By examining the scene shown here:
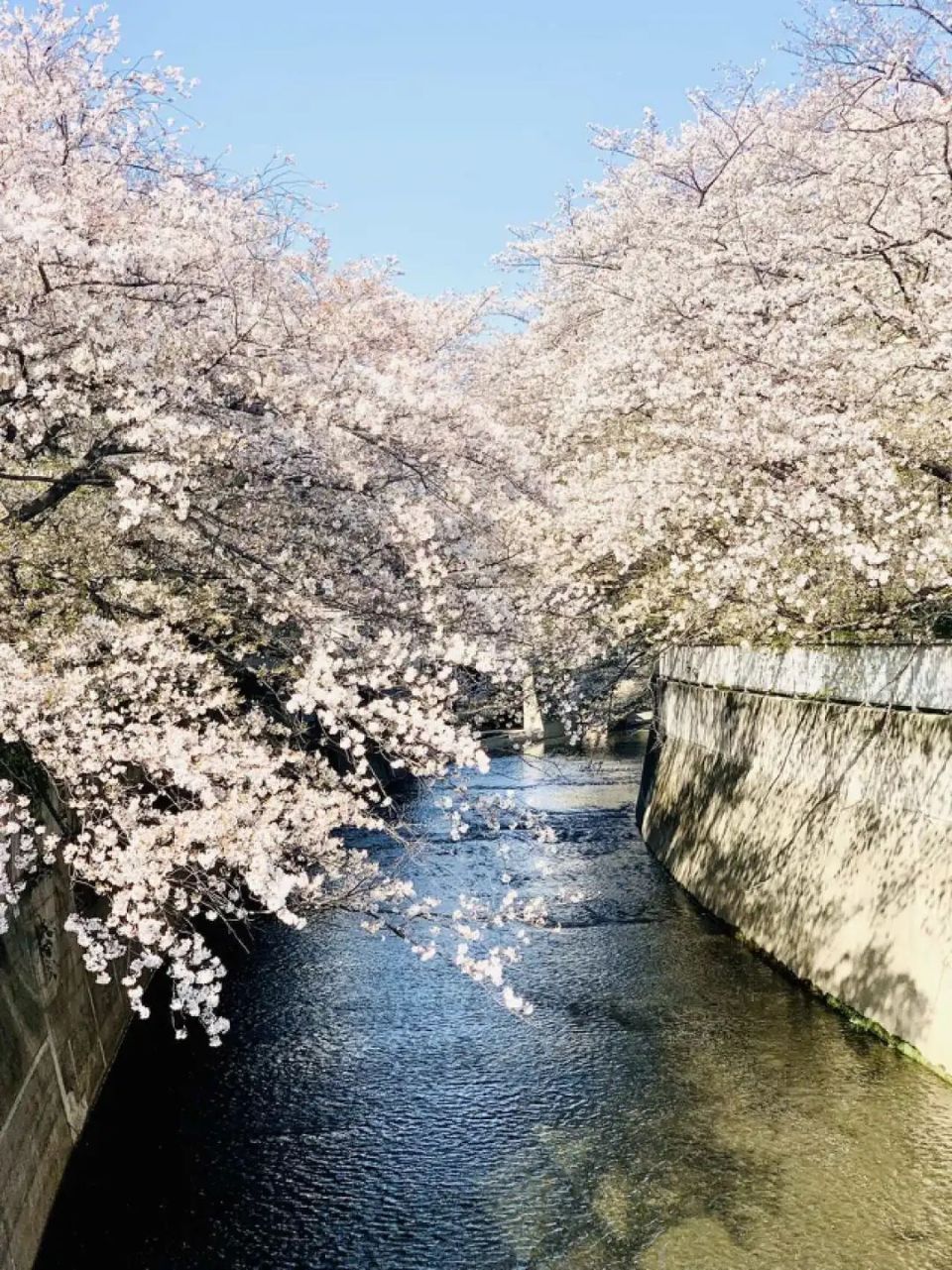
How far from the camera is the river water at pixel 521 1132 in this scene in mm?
9273

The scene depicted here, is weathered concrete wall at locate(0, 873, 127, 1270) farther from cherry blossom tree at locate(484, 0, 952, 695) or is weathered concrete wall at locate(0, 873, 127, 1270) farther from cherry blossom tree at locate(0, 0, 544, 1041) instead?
cherry blossom tree at locate(484, 0, 952, 695)

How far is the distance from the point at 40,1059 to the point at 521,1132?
4541 millimetres

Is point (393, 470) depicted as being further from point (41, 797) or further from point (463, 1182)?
point (463, 1182)

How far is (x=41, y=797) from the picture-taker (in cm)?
1069

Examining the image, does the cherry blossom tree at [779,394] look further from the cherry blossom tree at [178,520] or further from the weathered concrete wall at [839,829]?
the cherry blossom tree at [178,520]

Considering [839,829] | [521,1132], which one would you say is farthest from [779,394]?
[521,1132]

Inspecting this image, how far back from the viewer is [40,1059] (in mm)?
9852

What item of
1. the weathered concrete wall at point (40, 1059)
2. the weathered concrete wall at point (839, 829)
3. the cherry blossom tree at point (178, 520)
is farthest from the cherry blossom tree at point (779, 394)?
the weathered concrete wall at point (40, 1059)

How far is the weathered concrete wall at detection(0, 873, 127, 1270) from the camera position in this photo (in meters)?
8.69

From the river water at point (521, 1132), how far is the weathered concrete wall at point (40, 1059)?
0.44 meters

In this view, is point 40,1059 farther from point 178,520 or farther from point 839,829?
point 839,829

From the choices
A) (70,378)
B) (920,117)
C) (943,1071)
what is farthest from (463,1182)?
(920,117)

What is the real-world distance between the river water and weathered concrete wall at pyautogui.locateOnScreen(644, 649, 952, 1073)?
682 millimetres

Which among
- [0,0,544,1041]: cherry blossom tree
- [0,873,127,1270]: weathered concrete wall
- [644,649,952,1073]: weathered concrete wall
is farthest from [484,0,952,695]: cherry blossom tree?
[0,873,127,1270]: weathered concrete wall
